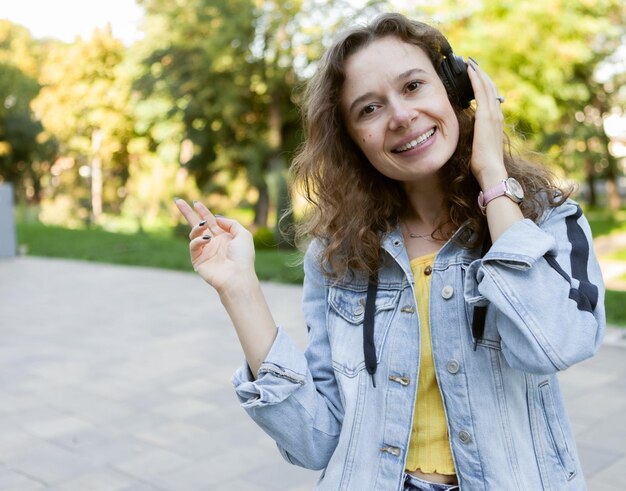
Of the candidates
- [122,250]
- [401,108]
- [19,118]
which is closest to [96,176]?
[19,118]

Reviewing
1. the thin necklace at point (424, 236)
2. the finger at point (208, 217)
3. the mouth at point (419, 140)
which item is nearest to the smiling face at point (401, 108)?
the mouth at point (419, 140)

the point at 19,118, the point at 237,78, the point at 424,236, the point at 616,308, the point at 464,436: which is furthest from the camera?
the point at 19,118

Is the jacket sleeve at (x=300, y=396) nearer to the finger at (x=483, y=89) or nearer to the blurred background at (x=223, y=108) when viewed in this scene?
the finger at (x=483, y=89)

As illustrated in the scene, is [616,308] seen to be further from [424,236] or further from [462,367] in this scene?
[462,367]

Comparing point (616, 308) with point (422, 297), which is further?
point (616, 308)

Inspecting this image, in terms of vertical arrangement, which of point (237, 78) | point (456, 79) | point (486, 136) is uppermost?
point (237, 78)

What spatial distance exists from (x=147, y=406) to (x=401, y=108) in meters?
3.99

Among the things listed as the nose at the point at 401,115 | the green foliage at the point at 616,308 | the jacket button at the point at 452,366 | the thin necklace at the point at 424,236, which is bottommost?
the green foliage at the point at 616,308

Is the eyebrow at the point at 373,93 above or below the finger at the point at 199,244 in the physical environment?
above

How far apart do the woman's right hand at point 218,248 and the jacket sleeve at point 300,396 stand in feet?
0.51

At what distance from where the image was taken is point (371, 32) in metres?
1.55

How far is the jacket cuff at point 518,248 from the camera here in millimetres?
1277

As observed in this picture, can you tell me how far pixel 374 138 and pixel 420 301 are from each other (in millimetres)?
358

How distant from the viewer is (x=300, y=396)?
1468mm
